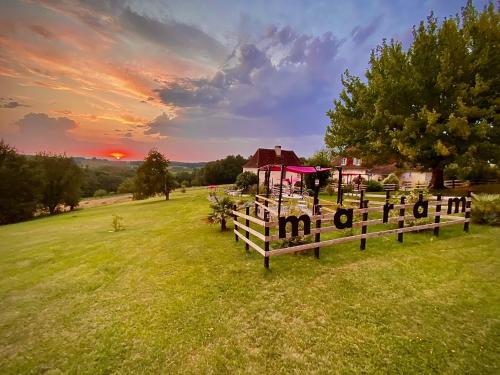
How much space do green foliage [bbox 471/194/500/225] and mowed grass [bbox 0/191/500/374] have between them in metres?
3.00

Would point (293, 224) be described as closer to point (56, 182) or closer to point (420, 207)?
point (420, 207)

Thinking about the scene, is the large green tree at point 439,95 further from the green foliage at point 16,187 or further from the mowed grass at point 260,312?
the green foliage at point 16,187

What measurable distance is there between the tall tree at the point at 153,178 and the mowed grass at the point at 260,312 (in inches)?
967

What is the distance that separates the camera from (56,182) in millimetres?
36375

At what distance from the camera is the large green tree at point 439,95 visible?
17.8 metres

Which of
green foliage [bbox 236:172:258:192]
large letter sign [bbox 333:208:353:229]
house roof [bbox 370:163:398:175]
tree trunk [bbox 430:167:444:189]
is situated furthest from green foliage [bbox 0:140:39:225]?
house roof [bbox 370:163:398:175]

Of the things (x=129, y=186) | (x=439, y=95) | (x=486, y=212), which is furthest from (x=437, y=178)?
(x=129, y=186)

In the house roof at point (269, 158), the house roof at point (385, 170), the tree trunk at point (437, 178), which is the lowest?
the tree trunk at point (437, 178)

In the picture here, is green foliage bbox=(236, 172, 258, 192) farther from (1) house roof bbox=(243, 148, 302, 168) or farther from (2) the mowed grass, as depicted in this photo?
(2) the mowed grass

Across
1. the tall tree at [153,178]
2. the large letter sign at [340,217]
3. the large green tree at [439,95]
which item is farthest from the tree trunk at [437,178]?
the tall tree at [153,178]

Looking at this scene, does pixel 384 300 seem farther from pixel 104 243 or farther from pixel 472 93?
pixel 472 93

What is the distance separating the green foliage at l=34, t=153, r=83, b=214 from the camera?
35.3 m

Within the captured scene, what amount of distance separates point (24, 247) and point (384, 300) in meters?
16.5

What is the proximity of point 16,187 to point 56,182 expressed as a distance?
4.98 m
